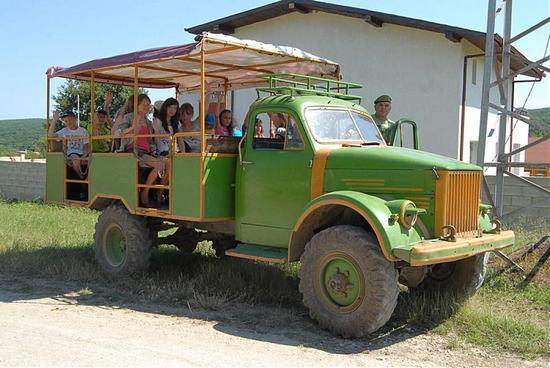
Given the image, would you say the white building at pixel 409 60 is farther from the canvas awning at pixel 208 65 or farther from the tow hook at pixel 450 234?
the tow hook at pixel 450 234

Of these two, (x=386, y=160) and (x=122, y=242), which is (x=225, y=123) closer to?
(x=122, y=242)

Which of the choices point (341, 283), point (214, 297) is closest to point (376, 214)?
point (341, 283)

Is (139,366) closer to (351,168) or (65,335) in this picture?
(65,335)

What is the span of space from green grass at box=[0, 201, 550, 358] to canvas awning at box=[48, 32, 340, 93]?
276 cm

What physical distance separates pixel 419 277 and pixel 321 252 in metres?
1.57

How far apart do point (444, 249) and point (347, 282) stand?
959 mm

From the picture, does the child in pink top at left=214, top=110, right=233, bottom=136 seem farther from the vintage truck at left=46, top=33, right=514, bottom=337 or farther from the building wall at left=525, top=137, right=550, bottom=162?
the building wall at left=525, top=137, right=550, bottom=162

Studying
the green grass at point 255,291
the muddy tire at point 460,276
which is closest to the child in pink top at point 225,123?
the green grass at point 255,291

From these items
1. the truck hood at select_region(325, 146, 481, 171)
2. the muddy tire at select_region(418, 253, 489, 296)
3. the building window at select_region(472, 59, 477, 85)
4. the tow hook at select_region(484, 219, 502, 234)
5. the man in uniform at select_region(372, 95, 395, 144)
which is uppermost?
the building window at select_region(472, 59, 477, 85)

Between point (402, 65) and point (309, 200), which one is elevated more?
point (402, 65)

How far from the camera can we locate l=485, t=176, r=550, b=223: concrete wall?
11438 millimetres

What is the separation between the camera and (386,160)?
20.2ft

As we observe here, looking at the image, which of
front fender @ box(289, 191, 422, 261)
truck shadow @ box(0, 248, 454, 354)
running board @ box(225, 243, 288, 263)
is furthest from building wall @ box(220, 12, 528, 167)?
front fender @ box(289, 191, 422, 261)

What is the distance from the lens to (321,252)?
5984 millimetres
